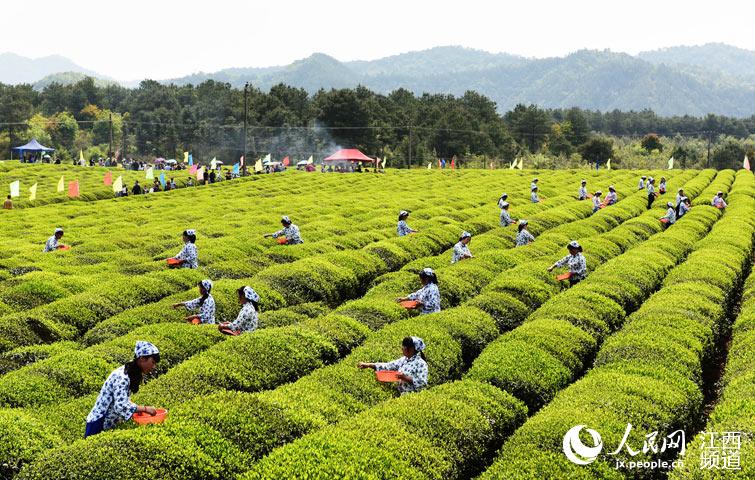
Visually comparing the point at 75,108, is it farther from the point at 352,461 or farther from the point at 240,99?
the point at 352,461

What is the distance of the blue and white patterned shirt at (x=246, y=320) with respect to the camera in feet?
50.8

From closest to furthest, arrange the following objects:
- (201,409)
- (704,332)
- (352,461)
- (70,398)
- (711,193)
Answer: (352,461), (201,409), (70,398), (704,332), (711,193)

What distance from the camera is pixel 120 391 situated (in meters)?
9.60

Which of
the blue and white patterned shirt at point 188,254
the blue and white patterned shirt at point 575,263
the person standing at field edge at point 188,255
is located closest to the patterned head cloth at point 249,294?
the person standing at field edge at point 188,255

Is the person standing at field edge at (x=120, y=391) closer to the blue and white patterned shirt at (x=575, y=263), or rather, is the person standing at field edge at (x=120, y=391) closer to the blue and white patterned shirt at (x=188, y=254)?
the blue and white patterned shirt at (x=188, y=254)

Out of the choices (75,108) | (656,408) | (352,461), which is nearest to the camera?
(352,461)

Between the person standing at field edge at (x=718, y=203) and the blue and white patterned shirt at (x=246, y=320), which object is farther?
the person standing at field edge at (x=718, y=203)

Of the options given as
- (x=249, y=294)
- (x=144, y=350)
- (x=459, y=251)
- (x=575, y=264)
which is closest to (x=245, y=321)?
(x=249, y=294)

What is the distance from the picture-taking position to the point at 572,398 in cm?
1235

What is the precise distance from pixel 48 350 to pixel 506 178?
54718 mm

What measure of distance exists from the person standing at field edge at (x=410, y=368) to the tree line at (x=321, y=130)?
83.2m

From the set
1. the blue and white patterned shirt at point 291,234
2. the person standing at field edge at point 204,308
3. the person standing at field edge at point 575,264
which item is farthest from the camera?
the blue and white patterned shirt at point 291,234

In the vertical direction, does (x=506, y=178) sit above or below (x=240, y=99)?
below

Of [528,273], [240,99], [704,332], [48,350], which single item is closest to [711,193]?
[528,273]
